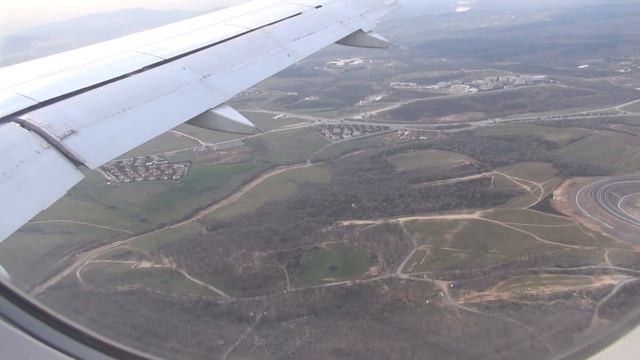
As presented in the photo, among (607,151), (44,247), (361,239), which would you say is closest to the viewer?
(44,247)

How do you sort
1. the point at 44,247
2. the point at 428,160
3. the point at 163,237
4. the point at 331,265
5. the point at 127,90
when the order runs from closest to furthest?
the point at 127,90, the point at 44,247, the point at 163,237, the point at 331,265, the point at 428,160

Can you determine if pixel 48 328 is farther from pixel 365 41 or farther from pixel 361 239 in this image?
pixel 361 239

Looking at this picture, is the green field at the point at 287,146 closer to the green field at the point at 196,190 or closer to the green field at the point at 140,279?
the green field at the point at 196,190

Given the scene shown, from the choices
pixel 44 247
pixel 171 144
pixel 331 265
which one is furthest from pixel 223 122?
pixel 171 144

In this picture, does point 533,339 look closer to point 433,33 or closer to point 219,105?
point 219,105

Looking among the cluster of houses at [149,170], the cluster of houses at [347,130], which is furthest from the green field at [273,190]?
the cluster of houses at [347,130]

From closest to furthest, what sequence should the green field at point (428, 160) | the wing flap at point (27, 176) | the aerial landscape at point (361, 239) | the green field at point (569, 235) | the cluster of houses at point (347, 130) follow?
1. the wing flap at point (27, 176)
2. the aerial landscape at point (361, 239)
3. the green field at point (569, 235)
4. the green field at point (428, 160)
5. the cluster of houses at point (347, 130)
